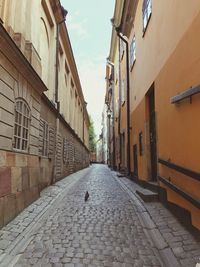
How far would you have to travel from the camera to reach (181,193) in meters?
4.86

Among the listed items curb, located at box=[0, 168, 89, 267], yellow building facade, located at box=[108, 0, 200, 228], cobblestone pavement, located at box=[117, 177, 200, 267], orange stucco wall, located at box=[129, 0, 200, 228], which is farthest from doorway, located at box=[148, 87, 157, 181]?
curb, located at box=[0, 168, 89, 267]

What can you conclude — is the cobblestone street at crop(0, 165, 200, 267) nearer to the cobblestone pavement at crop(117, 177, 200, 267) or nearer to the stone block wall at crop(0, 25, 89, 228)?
the cobblestone pavement at crop(117, 177, 200, 267)

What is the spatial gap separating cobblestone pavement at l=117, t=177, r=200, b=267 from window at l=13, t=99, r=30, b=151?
3.28 m

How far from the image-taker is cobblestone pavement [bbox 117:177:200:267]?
12.4 ft

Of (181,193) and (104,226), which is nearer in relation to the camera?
(181,193)

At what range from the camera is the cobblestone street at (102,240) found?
3.82 m

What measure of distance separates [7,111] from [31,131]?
1985mm

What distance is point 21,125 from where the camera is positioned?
666 centimetres

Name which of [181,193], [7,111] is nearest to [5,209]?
[7,111]

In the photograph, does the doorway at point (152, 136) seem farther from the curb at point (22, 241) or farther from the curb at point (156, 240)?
the curb at point (22, 241)

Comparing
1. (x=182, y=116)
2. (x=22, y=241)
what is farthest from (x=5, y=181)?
(x=182, y=116)

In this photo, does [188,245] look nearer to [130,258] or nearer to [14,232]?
[130,258]

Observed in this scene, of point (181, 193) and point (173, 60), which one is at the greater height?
point (173, 60)

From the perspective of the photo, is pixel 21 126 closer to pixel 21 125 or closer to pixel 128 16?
pixel 21 125
